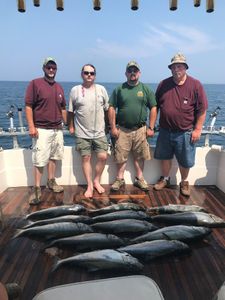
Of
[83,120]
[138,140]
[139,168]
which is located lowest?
[139,168]

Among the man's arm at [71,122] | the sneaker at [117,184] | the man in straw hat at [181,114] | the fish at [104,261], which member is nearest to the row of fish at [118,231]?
the fish at [104,261]

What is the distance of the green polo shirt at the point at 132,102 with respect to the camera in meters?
4.63

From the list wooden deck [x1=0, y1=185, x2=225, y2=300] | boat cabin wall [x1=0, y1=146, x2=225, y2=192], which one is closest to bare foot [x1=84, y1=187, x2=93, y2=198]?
boat cabin wall [x1=0, y1=146, x2=225, y2=192]

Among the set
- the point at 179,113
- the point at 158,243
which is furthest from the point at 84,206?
the point at 179,113

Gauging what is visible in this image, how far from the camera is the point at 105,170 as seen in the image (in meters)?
5.43

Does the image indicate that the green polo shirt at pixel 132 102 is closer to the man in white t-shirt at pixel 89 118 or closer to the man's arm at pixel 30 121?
the man in white t-shirt at pixel 89 118

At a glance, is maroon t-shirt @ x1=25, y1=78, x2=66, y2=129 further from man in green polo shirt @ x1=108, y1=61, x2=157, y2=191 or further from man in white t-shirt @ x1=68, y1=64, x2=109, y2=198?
man in green polo shirt @ x1=108, y1=61, x2=157, y2=191

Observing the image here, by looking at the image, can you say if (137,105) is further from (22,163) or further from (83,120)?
(22,163)

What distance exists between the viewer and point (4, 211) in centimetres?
427

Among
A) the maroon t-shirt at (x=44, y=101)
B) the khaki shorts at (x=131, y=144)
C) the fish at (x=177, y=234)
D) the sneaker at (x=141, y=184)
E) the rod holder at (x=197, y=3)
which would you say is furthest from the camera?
the sneaker at (x=141, y=184)

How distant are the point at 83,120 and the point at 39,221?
68.6 inches

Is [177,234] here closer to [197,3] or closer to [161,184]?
[161,184]

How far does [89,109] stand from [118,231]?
1.97 m

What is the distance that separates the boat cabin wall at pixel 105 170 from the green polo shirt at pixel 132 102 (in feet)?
3.01
